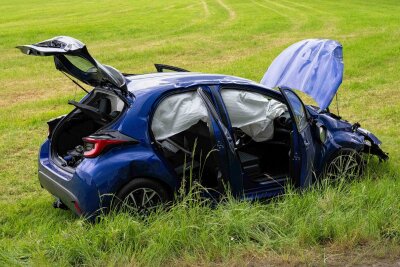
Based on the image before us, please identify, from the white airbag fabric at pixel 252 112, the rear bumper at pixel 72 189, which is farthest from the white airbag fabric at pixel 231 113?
the rear bumper at pixel 72 189

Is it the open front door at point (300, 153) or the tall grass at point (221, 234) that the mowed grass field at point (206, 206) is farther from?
the open front door at point (300, 153)

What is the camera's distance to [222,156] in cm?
577

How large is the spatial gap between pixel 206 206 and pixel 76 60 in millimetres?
1912

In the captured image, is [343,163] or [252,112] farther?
[343,163]

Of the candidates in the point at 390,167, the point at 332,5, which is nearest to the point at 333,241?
Answer: the point at 390,167

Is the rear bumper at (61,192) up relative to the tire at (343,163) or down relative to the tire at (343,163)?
up

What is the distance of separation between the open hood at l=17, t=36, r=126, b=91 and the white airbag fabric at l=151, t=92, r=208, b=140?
1.40ft

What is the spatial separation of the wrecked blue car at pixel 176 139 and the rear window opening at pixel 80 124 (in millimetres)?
11

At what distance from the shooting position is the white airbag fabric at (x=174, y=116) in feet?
19.1

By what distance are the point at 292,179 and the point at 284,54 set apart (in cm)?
233

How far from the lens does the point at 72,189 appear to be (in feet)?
18.1

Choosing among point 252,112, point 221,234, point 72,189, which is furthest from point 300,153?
point 72,189

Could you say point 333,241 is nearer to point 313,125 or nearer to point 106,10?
point 313,125

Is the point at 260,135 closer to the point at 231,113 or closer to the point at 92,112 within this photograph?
the point at 231,113
